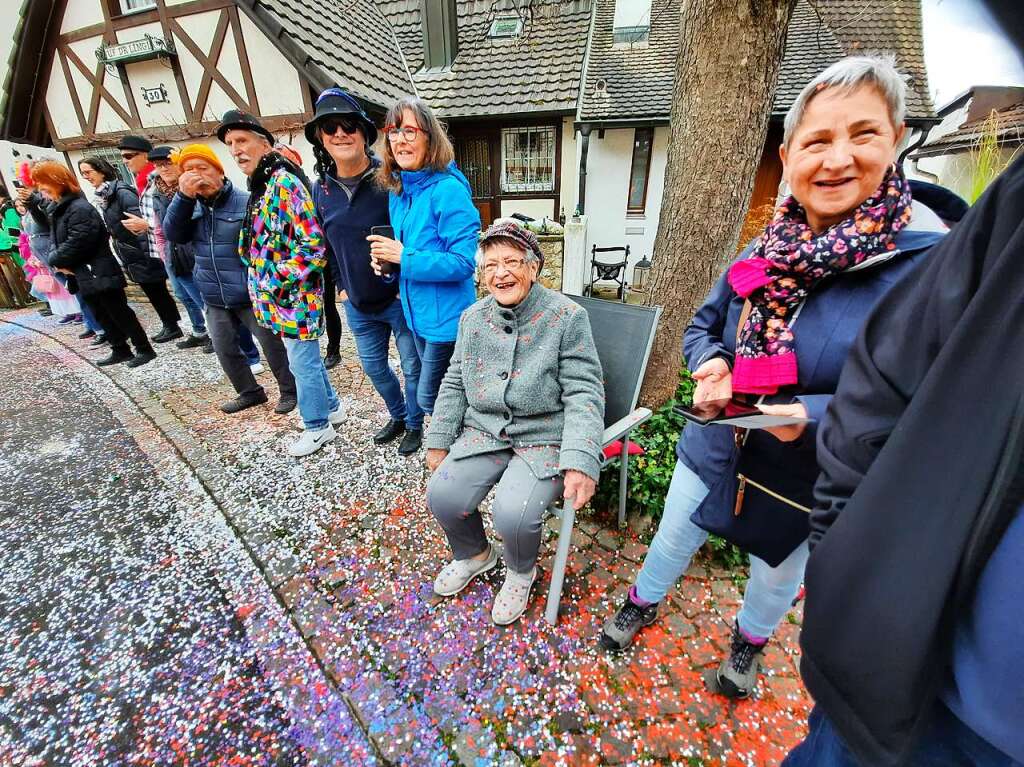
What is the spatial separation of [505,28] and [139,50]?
21.3 ft

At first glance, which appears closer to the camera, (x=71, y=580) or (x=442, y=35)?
(x=71, y=580)

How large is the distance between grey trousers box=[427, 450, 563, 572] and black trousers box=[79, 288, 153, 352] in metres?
4.71

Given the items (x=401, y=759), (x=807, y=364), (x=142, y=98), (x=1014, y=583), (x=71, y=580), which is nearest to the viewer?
(x=1014, y=583)

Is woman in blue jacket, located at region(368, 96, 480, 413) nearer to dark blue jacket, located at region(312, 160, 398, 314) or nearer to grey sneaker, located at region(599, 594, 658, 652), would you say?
dark blue jacket, located at region(312, 160, 398, 314)

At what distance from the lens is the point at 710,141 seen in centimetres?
202

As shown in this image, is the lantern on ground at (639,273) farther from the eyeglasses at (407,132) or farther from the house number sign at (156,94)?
the house number sign at (156,94)

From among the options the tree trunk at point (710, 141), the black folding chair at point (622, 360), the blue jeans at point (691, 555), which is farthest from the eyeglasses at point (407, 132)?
the blue jeans at point (691, 555)

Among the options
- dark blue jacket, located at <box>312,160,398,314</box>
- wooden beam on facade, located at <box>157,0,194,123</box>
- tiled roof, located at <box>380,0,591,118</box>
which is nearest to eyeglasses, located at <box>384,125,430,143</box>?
dark blue jacket, located at <box>312,160,398,314</box>

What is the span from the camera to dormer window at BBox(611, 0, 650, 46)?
8.96 meters

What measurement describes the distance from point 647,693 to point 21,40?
42.3 ft

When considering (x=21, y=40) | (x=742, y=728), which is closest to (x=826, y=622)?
(x=742, y=728)

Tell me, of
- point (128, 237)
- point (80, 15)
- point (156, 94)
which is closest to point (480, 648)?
point (128, 237)

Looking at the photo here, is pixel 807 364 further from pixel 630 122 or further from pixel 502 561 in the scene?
pixel 630 122

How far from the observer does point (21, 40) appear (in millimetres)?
7309
